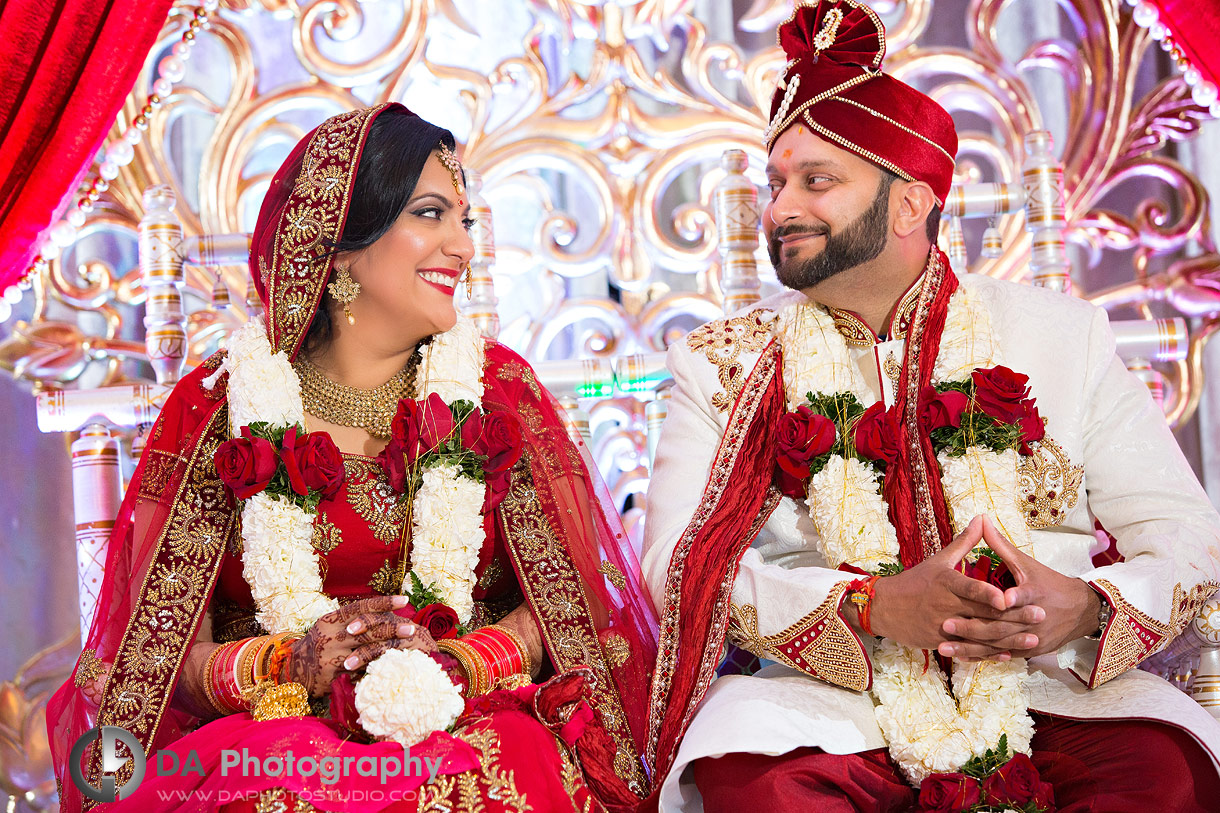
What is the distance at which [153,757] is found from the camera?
2.25m

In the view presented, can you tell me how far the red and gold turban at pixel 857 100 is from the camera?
2.64m

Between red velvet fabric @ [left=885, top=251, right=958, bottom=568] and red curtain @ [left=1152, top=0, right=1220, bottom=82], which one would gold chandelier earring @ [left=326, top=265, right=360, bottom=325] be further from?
red curtain @ [left=1152, top=0, right=1220, bottom=82]

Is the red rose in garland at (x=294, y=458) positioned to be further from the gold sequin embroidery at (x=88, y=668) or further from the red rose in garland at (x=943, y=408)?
the red rose in garland at (x=943, y=408)

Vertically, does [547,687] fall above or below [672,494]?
below

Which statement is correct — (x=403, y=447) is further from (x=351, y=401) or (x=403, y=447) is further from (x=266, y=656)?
(x=266, y=656)

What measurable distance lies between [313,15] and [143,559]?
203 cm

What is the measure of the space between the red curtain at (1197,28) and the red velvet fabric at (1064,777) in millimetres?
2191

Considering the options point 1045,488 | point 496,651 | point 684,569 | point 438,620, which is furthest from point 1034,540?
point 438,620

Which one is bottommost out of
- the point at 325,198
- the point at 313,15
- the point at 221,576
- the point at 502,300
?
the point at 221,576

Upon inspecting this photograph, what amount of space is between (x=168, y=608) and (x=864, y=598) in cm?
136

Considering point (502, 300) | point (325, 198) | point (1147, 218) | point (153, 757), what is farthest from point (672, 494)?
point (1147, 218)

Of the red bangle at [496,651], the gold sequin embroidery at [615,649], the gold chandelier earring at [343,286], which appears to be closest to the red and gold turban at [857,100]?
the gold chandelier earring at [343,286]

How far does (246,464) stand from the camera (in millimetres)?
2393

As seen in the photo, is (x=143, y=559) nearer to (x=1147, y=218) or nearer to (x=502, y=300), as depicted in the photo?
(x=502, y=300)
